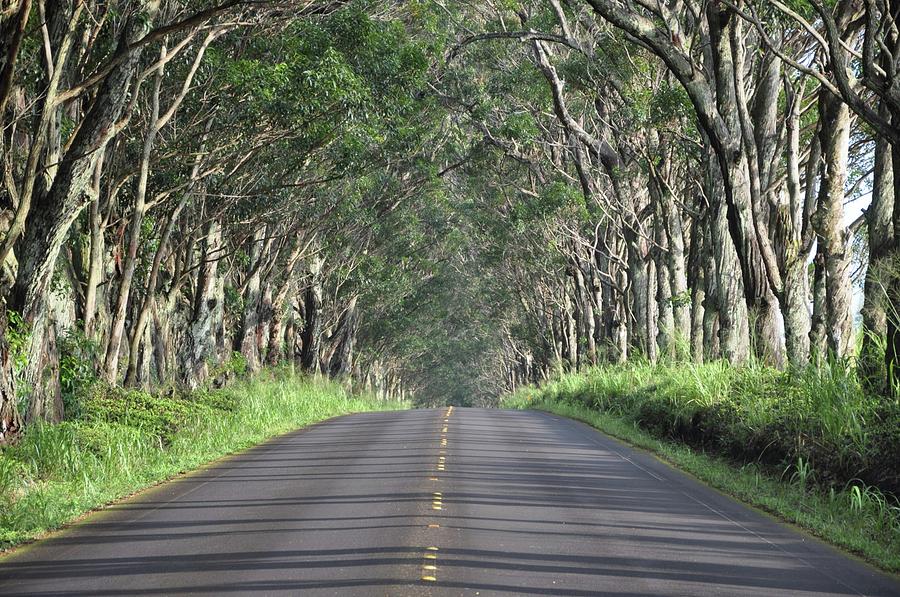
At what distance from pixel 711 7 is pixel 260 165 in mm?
12350

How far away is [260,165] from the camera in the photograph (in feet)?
85.3

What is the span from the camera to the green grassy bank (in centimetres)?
1016

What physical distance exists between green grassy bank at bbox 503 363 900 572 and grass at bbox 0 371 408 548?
684 cm

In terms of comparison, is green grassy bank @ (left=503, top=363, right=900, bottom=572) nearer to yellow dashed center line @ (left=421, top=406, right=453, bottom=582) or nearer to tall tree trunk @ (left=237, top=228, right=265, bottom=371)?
yellow dashed center line @ (left=421, top=406, right=453, bottom=582)

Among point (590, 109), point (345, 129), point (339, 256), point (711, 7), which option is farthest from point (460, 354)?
point (711, 7)

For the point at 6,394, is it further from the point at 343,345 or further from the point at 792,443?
the point at 343,345

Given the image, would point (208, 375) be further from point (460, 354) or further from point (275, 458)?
point (460, 354)

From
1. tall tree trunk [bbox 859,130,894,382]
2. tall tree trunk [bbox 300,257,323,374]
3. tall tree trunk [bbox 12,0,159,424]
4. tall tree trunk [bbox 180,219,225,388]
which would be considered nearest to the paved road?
tall tree trunk [bbox 859,130,894,382]

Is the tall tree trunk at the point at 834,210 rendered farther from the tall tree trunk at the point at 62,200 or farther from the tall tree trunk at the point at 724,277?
the tall tree trunk at the point at 62,200

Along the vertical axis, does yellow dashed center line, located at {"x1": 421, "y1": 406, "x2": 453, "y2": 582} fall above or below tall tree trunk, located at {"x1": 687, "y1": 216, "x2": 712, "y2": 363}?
below

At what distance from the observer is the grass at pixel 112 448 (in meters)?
10.8

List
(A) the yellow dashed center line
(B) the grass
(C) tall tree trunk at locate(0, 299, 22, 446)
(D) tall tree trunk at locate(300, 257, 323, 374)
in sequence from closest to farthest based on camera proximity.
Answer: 1. (A) the yellow dashed center line
2. (B) the grass
3. (C) tall tree trunk at locate(0, 299, 22, 446)
4. (D) tall tree trunk at locate(300, 257, 323, 374)

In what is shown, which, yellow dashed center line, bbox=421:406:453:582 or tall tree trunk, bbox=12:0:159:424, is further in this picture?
tall tree trunk, bbox=12:0:159:424

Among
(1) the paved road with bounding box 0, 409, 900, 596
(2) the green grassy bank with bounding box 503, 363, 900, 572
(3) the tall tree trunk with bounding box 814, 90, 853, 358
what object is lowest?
(1) the paved road with bounding box 0, 409, 900, 596
